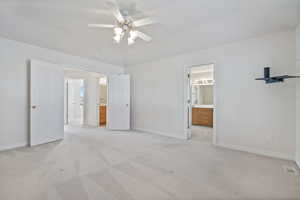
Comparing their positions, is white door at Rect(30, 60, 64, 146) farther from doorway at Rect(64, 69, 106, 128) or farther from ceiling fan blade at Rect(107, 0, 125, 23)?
ceiling fan blade at Rect(107, 0, 125, 23)

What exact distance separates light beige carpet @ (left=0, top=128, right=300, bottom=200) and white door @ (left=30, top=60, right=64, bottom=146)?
1.45 ft

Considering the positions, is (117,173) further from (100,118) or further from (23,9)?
(100,118)

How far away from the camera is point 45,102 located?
357cm

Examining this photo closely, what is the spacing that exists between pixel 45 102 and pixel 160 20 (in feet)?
10.5

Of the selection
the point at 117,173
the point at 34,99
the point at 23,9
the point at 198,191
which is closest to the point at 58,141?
the point at 34,99

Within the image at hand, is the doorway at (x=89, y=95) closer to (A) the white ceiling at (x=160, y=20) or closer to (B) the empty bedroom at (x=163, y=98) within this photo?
(B) the empty bedroom at (x=163, y=98)

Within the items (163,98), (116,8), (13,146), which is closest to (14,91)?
(13,146)

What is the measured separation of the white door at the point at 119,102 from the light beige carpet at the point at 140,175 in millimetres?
2037

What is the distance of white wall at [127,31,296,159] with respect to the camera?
8.81 feet

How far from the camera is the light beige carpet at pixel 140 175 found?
1.65 metres

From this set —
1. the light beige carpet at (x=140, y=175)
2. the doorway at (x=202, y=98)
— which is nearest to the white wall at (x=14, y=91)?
the light beige carpet at (x=140, y=175)

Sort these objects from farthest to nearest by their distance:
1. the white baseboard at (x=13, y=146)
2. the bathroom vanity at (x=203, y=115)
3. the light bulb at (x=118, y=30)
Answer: the bathroom vanity at (x=203, y=115)
the white baseboard at (x=13, y=146)
the light bulb at (x=118, y=30)

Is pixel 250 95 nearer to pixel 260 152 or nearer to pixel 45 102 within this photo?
pixel 260 152

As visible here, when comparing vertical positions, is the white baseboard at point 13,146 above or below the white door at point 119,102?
below
